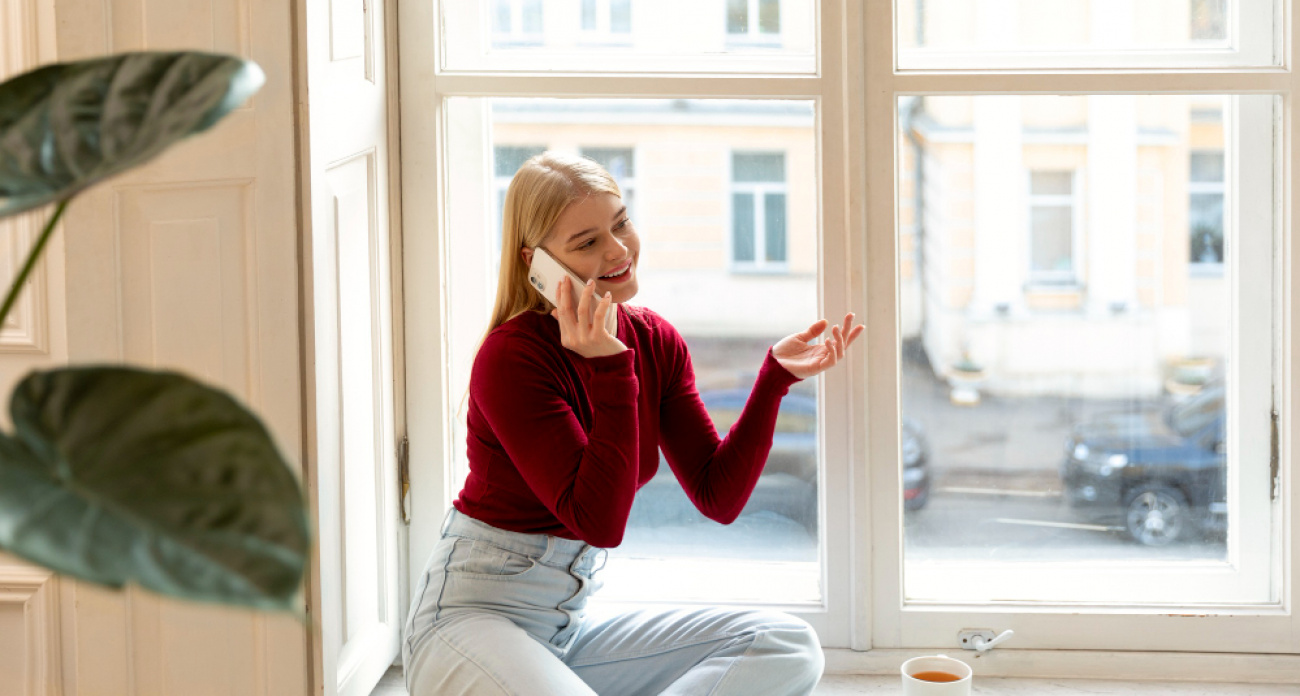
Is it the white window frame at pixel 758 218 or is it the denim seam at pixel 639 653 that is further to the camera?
the white window frame at pixel 758 218

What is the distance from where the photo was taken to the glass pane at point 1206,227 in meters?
2.04

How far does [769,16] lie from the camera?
204 centimetres

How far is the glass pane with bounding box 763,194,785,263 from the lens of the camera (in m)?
2.08

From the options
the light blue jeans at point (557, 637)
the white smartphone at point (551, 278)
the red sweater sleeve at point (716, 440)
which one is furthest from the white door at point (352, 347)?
the red sweater sleeve at point (716, 440)

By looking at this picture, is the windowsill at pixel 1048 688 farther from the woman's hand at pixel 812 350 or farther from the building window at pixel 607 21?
the building window at pixel 607 21

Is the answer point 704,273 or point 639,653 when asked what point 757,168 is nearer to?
point 704,273

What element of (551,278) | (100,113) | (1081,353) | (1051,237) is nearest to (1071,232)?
(1051,237)

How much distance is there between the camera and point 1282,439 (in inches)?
80.4

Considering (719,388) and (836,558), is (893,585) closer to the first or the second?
(836,558)

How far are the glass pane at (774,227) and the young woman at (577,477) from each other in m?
0.22

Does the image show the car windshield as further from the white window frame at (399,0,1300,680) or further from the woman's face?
the woman's face

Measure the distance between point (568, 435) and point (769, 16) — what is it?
32.7 inches

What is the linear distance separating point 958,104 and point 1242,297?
565 millimetres

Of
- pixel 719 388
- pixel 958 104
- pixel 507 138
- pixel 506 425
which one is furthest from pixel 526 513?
pixel 958 104
